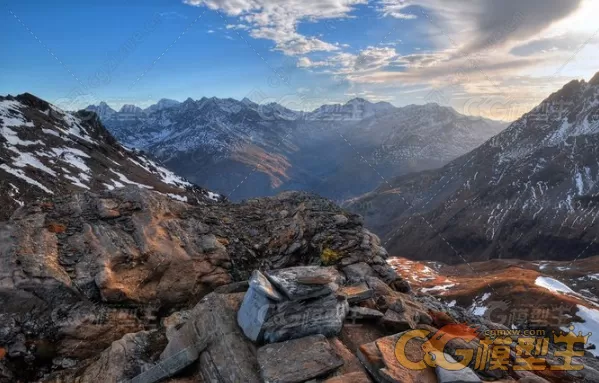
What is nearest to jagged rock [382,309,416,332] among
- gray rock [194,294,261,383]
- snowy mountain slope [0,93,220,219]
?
gray rock [194,294,261,383]

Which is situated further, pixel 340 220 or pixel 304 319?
pixel 340 220

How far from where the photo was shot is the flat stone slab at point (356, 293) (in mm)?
16578

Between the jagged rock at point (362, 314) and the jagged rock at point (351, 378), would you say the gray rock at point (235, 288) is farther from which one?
the jagged rock at point (351, 378)

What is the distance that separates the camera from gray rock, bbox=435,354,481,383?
11.7 m

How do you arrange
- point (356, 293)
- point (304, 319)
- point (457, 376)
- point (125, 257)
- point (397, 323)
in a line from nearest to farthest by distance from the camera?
point (457, 376), point (304, 319), point (397, 323), point (356, 293), point (125, 257)

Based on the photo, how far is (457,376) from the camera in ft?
39.0

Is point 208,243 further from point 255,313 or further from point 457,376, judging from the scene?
point 457,376

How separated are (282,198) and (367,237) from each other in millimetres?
8892

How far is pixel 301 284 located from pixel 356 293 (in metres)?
3.42

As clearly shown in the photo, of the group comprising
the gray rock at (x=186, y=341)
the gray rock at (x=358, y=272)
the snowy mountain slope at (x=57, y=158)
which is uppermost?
the snowy mountain slope at (x=57, y=158)

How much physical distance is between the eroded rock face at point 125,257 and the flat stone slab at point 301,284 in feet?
Result: 0.94

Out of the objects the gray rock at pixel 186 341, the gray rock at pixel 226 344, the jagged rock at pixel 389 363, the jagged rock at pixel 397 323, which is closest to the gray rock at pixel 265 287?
the gray rock at pixel 226 344

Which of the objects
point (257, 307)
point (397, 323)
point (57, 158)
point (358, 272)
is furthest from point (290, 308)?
point (57, 158)

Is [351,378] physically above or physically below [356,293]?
below
